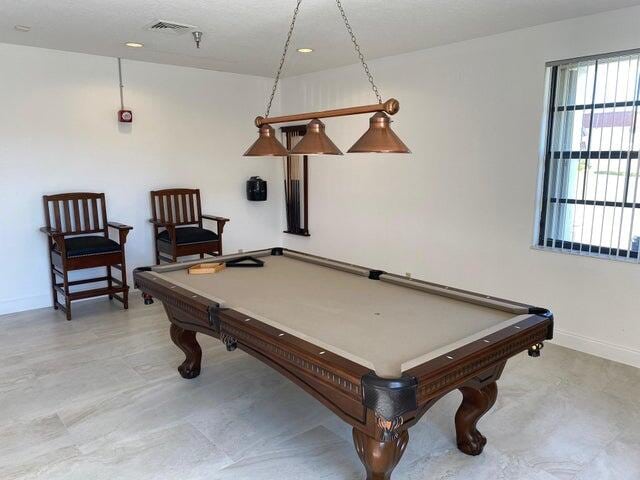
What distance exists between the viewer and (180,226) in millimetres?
5328

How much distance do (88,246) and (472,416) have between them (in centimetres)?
344

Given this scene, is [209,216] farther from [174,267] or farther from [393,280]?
[393,280]

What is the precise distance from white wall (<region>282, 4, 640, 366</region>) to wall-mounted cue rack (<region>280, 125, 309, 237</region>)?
23.1 inches

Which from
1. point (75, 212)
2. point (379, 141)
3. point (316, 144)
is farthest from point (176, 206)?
point (379, 141)

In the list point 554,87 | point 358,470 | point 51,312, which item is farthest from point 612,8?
point 51,312

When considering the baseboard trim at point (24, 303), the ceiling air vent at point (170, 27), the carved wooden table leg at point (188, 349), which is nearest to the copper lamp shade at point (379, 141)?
the carved wooden table leg at point (188, 349)

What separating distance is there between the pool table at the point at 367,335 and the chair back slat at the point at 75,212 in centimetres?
189

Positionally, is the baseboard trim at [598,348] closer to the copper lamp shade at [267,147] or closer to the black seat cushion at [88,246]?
the copper lamp shade at [267,147]

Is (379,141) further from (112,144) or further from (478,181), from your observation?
(112,144)

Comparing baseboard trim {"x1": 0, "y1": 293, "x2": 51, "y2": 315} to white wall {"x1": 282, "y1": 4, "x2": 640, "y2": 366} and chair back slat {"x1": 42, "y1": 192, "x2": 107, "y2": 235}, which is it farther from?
white wall {"x1": 282, "y1": 4, "x2": 640, "y2": 366}

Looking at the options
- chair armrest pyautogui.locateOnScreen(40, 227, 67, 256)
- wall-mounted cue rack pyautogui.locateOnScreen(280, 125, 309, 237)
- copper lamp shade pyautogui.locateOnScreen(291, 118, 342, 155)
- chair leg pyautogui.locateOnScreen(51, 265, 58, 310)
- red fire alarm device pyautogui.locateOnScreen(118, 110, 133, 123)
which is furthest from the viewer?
wall-mounted cue rack pyautogui.locateOnScreen(280, 125, 309, 237)

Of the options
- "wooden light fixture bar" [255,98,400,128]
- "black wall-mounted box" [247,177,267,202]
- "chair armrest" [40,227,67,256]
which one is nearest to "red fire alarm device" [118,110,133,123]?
"chair armrest" [40,227,67,256]

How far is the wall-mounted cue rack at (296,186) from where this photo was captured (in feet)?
19.1

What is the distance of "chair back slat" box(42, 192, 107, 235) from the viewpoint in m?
4.47
